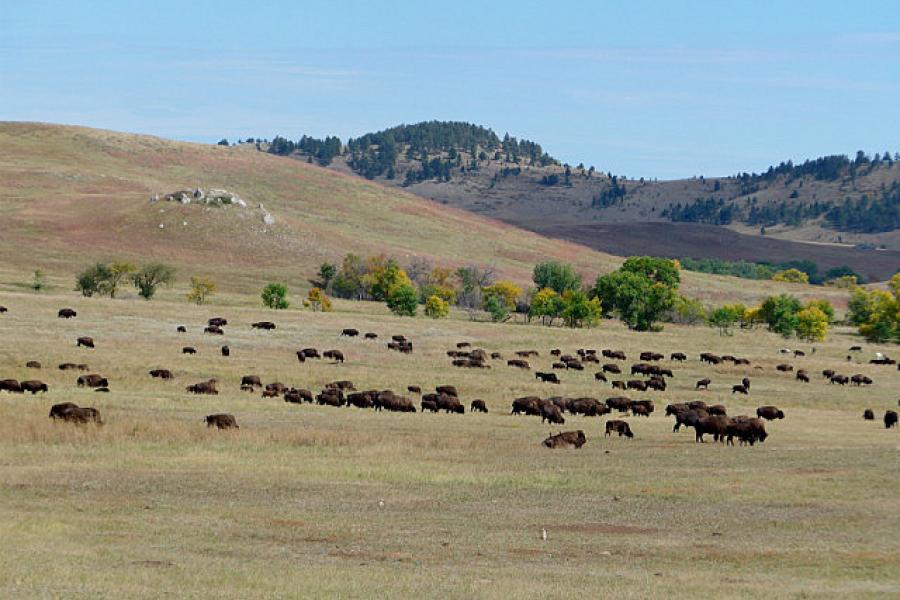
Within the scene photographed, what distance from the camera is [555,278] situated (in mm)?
151625

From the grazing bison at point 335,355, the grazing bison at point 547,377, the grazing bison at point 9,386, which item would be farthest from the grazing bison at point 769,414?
the grazing bison at point 9,386

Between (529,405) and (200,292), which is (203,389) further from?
(200,292)

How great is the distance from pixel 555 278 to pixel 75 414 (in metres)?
119

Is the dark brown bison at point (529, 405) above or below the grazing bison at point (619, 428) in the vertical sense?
below

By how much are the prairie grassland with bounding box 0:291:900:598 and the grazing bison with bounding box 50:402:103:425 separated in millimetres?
569

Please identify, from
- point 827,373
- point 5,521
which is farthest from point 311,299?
point 5,521

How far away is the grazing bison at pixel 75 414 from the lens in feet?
115

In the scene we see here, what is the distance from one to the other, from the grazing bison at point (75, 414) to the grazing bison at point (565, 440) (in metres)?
12.5

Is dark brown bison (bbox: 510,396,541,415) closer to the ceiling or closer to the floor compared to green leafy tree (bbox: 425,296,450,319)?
closer to the floor

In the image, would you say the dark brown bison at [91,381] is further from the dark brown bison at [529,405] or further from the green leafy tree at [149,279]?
the green leafy tree at [149,279]

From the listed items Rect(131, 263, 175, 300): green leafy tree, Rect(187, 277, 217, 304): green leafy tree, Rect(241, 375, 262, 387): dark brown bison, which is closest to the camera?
Rect(241, 375, 262, 387): dark brown bison

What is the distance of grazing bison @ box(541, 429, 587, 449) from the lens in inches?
1425

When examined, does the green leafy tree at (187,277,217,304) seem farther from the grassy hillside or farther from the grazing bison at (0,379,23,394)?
the grazing bison at (0,379,23,394)

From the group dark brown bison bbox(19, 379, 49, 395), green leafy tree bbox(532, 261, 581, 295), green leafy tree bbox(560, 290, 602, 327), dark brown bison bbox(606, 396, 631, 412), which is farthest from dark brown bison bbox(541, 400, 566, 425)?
green leafy tree bbox(532, 261, 581, 295)
